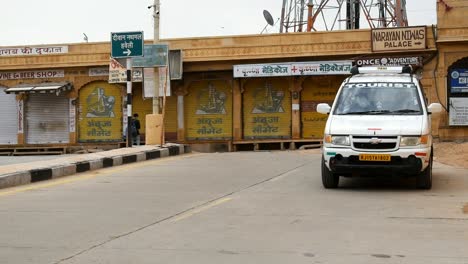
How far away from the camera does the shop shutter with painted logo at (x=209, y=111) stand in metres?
27.9

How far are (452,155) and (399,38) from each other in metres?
8.15

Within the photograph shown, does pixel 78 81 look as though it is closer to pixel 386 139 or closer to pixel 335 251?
pixel 386 139

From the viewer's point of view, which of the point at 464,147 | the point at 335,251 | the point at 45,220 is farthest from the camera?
the point at 464,147

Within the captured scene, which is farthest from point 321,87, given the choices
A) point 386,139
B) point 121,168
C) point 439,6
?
point 386,139

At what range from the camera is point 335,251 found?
19.2ft

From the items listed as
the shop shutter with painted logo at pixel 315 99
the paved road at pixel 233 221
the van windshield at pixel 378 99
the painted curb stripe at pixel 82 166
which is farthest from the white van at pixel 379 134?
the shop shutter with painted logo at pixel 315 99

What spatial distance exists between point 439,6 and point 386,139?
56.7ft

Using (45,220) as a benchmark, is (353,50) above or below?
above

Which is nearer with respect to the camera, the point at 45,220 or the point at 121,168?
the point at 45,220

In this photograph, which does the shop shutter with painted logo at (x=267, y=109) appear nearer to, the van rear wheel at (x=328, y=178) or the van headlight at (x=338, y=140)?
the van rear wheel at (x=328, y=178)

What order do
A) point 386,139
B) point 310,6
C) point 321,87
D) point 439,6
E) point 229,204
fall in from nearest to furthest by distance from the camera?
point 229,204 → point 386,139 → point 439,6 → point 321,87 → point 310,6

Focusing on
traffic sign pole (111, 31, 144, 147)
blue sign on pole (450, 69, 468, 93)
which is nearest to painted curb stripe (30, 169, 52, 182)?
traffic sign pole (111, 31, 144, 147)

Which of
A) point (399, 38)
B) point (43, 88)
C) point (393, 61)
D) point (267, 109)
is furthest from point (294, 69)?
point (43, 88)

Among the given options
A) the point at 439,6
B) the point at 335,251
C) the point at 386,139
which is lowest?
the point at 335,251
